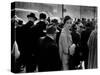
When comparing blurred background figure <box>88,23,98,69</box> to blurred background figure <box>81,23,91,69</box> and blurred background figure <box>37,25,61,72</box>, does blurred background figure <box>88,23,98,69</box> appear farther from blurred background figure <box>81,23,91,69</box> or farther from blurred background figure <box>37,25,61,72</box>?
blurred background figure <box>37,25,61,72</box>

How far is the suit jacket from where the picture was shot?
904 centimetres

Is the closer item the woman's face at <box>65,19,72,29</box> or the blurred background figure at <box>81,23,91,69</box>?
the woman's face at <box>65,19,72,29</box>

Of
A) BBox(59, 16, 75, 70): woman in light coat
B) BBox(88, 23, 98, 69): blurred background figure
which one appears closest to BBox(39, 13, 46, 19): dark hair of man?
BBox(59, 16, 75, 70): woman in light coat

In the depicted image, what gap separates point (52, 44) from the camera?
9234 millimetres

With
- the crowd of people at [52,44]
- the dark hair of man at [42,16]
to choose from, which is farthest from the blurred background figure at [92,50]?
the dark hair of man at [42,16]

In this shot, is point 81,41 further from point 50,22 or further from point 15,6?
point 15,6

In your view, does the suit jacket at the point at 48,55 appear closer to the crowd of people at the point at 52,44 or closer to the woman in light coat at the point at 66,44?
the crowd of people at the point at 52,44

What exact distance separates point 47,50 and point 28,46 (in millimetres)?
643

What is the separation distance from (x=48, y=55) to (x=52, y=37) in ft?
1.87

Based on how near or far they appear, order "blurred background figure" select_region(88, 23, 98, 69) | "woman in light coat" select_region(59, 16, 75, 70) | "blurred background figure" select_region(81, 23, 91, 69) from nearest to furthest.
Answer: "woman in light coat" select_region(59, 16, 75, 70) < "blurred background figure" select_region(81, 23, 91, 69) < "blurred background figure" select_region(88, 23, 98, 69)

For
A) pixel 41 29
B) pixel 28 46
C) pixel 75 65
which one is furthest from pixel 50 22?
pixel 75 65

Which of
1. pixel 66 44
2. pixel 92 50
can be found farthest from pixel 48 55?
pixel 92 50

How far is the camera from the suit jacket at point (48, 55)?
904cm

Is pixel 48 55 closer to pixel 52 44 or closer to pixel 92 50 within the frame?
pixel 52 44
